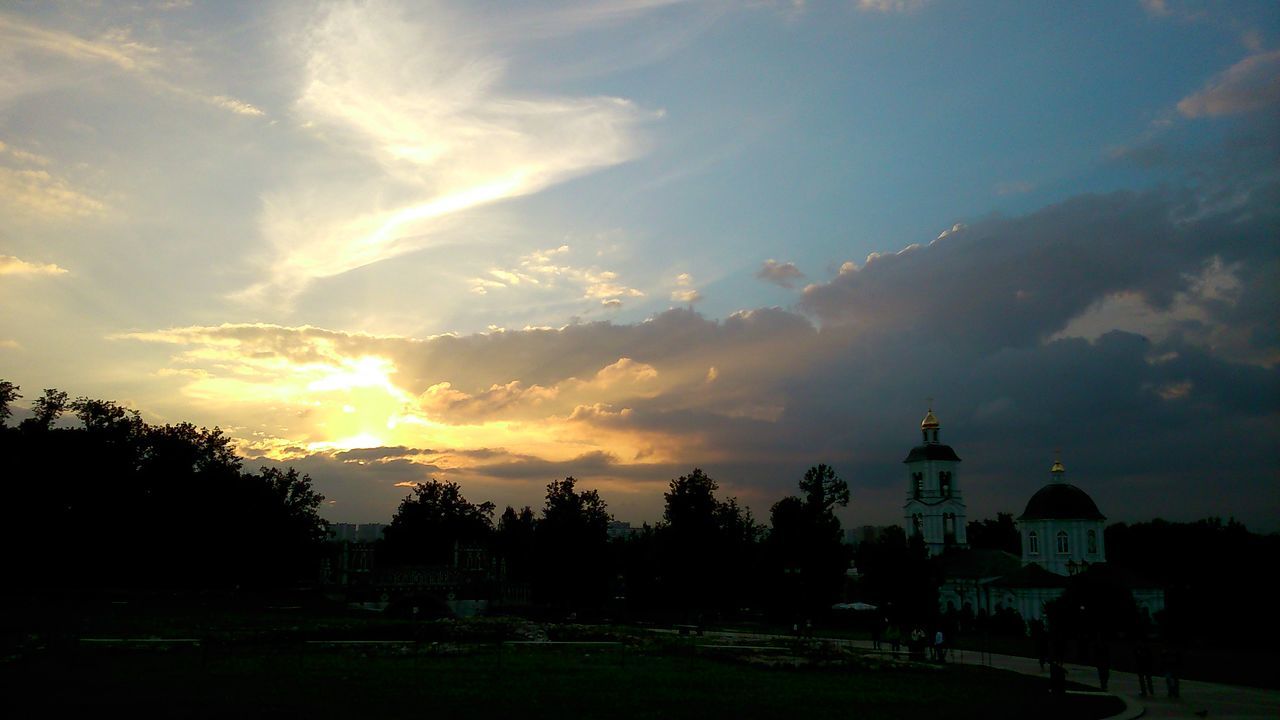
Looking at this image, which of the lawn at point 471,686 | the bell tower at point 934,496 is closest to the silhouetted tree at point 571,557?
the lawn at point 471,686

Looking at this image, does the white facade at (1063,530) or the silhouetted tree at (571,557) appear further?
the white facade at (1063,530)

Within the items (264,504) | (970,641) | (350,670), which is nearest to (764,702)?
(350,670)

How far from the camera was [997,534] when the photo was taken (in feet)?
550

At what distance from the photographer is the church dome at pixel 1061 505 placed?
330ft

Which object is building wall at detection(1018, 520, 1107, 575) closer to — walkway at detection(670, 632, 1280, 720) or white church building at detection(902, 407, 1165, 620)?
white church building at detection(902, 407, 1165, 620)

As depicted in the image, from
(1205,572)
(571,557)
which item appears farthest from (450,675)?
(1205,572)

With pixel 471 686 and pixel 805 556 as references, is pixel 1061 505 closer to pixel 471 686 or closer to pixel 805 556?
pixel 805 556

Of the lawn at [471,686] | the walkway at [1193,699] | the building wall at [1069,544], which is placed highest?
the building wall at [1069,544]

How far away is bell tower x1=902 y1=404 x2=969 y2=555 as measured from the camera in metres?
114

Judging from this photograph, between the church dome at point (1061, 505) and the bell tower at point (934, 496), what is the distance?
1134 centimetres

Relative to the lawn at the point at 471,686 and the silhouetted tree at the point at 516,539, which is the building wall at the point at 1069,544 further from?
the lawn at the point at 471,686

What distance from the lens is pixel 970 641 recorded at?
223ft

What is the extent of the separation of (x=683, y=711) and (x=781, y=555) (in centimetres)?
6448

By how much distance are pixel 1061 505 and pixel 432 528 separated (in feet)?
238
